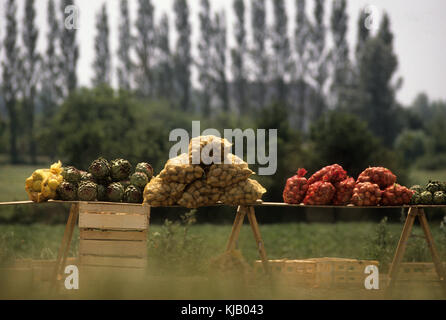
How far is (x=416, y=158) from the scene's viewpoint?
51.1 m

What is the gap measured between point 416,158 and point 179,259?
47413mm

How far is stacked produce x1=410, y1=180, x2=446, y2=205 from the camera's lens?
250 inches

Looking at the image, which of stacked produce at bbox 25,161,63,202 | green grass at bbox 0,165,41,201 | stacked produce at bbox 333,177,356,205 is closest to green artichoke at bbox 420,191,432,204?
stacked produce at bbox 333,177,356,205

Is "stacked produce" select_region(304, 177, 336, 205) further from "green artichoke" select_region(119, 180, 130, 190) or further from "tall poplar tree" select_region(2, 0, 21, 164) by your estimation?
"tall poplar tree" select_region(2, 0, 21, 164)

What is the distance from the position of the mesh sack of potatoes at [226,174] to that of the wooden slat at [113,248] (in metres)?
1.06

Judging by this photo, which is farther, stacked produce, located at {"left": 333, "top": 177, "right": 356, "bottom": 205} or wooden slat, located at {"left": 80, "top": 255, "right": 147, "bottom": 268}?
stacked produce, located at {"left": 333, "top": 177, "right": 356, "bottom": 205}

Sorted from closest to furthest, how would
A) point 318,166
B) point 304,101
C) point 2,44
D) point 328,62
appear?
point 318,166 < point 2,44 < point 328,62 < point 304,101

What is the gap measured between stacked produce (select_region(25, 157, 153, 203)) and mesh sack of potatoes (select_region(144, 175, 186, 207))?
0.37 metres

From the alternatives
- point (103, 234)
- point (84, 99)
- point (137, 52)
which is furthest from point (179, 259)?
point (137, 52)

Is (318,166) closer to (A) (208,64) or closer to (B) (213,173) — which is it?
(B) (213,173)

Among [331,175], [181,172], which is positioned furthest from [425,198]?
[181,172]

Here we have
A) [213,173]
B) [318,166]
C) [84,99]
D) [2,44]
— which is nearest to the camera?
[213,173]

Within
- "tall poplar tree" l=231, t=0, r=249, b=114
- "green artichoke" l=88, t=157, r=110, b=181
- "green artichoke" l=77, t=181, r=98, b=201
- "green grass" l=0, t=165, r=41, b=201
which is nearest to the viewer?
"green artichoke" l=77, t=181, r=98, b=201

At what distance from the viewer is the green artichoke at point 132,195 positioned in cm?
645
